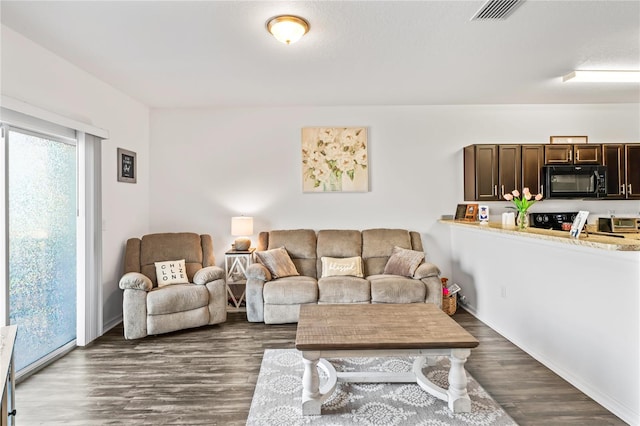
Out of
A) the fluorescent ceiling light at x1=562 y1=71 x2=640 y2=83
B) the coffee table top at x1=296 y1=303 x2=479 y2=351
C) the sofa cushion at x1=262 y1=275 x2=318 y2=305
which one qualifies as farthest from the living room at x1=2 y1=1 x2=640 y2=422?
the coffee table top at x1=296 y1=303 x2=479 y2=351

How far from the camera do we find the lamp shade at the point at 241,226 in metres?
4.27

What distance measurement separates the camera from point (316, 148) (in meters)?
4.62

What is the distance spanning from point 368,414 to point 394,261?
218 cm

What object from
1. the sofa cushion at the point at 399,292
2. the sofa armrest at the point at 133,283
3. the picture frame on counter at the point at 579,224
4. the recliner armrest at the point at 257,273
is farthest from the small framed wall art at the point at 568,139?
the sofa armrest at the point at 133,283

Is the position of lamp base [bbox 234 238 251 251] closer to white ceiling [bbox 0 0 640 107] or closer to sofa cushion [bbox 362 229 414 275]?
sofa cushion [bbox 362 229 414 275]

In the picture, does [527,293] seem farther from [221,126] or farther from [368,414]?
[221,126]

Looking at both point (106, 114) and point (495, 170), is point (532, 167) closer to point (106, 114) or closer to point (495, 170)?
point (495, 170)

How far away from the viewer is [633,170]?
4.33m

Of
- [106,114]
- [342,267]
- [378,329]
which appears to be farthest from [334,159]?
[378,329]

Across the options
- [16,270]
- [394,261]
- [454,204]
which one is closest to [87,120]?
[16,270]

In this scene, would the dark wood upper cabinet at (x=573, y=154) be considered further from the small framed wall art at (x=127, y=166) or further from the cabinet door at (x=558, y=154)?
the small framed wall art at (x=127, y=166)

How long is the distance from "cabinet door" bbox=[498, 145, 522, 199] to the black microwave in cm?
34

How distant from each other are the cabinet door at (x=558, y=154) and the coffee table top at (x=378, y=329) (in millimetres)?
2903

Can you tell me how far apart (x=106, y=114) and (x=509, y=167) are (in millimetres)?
4757
